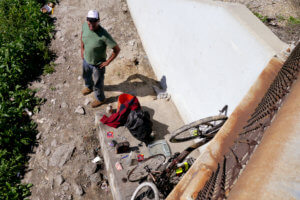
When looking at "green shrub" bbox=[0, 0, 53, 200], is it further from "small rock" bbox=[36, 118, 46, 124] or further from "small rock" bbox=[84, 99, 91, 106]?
"small rock" bbox=[84, 99, 91, 106]

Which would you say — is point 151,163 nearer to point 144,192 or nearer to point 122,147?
point 144,192

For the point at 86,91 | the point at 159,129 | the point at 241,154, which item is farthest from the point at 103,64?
the point at 241,154

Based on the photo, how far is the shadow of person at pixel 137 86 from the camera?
19.2ft

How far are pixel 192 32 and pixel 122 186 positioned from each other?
3462 mm

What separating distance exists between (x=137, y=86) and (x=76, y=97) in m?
1.69

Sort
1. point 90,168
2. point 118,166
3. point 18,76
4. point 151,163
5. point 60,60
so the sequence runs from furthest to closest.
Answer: point 60,60 → point 18,76 → point 90,168 → point 118,166 → point 151,163

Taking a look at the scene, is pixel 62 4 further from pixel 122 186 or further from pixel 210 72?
pixel 122 186

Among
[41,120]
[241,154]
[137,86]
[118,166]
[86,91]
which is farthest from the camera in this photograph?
[137,86]

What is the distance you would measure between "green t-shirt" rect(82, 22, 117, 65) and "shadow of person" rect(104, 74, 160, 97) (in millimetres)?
1480

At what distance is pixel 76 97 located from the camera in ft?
18.6

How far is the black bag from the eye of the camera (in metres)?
4.31

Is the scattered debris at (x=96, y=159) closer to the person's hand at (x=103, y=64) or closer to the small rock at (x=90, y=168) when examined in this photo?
the small rock at (x=90, y=168)

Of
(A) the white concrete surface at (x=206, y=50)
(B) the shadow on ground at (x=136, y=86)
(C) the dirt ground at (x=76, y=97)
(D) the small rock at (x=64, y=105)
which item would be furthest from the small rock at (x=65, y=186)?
(A) the white concrete surface at (x=206, y=50)

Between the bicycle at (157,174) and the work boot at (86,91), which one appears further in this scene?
the work boot at (86,91)
